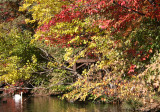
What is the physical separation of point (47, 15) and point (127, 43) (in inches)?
227

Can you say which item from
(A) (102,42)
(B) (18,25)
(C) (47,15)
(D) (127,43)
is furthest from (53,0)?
(B) (18,25)

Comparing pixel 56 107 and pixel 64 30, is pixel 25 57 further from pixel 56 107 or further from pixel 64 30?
pixel 64 30

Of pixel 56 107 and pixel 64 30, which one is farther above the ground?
pixel 64 30

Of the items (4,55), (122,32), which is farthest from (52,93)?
(122,32)

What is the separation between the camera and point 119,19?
859cm

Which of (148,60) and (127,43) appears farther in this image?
(127,43)

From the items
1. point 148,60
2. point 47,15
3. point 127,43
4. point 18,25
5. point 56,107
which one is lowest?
point 56,107

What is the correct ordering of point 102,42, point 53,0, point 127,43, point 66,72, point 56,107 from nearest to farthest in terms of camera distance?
point 127,43 → point 102,42 → point 53,0 → point 56,107 → point 66,72

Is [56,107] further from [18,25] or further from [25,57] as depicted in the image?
[18,25]

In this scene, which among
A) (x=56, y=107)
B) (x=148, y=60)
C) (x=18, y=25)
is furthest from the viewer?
(x=18, y=25)

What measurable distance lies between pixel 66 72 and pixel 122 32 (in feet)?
29.1

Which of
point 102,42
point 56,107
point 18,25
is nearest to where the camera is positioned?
point 102,42

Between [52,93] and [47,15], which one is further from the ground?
[47,15]

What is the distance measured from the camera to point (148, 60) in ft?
26.4
